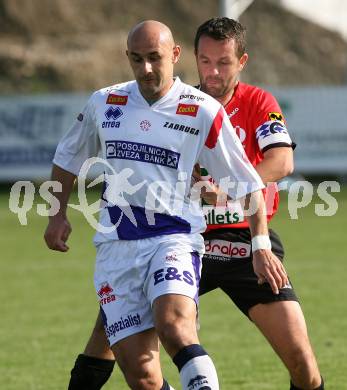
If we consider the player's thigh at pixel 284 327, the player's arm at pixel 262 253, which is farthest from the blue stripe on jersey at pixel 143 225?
the player's thigh at pixel 284 327

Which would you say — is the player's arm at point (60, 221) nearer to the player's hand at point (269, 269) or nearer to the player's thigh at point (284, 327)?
the player's hand at point (269, 269)

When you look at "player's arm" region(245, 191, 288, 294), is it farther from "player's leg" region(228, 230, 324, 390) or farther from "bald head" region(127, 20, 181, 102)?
"bald head" region(127, 20, 181, 102)

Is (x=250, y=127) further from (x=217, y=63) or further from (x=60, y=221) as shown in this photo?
(x=60, y=221)

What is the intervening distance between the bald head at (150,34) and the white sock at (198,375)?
153 cm

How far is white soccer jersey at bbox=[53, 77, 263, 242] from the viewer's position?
5.58 metres

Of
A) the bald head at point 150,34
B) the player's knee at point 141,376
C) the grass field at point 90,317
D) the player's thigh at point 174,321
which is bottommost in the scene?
the grass field at point 90,317

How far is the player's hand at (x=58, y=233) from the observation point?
5.82m

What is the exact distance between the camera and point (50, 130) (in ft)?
75.7

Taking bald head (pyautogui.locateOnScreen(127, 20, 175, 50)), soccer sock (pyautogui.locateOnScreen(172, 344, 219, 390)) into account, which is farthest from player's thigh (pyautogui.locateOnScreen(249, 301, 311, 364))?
bald head (pyautogui.locateOnScreen(127, 20, 175, 50))

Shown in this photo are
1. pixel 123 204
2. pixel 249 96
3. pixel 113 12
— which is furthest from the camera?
pixel 113 12

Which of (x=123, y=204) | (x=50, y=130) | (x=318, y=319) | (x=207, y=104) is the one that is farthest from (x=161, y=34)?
(x=50, y=130)

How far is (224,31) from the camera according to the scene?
625cm

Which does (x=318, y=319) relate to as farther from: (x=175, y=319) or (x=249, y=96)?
(x=175, y=319)

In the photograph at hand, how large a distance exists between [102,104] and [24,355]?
141 inches
